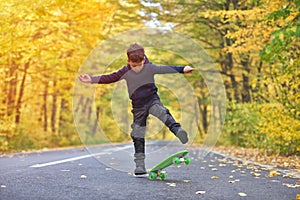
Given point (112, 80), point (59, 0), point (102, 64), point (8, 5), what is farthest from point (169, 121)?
point (102, 64)

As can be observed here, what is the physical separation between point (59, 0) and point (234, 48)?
232 inches

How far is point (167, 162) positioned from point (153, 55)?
14464mm

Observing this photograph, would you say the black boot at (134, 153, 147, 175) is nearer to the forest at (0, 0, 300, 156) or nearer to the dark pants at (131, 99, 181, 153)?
the dark pants at (131, 99, 181, 153)

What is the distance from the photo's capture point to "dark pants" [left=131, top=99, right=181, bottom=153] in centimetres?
664

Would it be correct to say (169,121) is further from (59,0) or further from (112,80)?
(59,0)

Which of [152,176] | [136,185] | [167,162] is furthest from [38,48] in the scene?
[136,185]

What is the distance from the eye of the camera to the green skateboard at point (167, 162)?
Answer: 21.4 ft

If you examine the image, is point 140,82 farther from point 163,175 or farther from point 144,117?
point 163,175

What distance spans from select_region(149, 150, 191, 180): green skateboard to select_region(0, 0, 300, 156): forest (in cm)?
380

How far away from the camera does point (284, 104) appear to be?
1140cm

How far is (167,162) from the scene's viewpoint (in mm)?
6664

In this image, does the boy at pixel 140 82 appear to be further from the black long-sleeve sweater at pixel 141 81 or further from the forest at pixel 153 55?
the forest at pixel 153 55

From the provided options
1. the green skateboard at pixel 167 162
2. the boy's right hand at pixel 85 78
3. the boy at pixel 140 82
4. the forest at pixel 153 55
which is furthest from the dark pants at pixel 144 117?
the forest at pixel 153 55

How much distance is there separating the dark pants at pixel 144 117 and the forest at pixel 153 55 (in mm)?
3702
